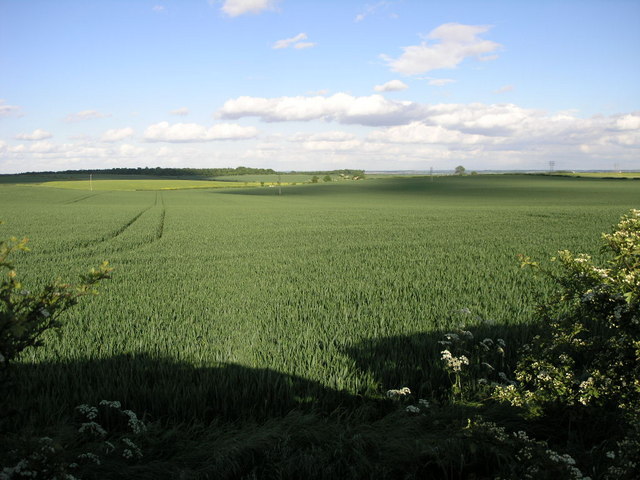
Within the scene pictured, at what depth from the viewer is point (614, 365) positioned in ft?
12.6

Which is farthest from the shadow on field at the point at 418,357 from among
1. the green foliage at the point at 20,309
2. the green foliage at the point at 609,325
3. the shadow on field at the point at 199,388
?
the green foliage at the point at 20,309

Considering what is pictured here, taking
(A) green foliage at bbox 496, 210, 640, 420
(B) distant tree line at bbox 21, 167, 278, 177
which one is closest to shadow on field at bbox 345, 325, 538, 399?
(A) green foliage at bbox 496, 210, 640, 420

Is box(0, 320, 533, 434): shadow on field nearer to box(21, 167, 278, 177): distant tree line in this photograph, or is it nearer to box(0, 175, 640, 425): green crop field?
box(0, 175, 640, 425): green crop field

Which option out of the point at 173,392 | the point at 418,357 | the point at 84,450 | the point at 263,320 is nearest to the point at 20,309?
the point at 84,450

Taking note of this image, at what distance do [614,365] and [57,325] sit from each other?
4581 mm

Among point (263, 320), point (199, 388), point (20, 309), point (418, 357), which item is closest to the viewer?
point (20, 309)

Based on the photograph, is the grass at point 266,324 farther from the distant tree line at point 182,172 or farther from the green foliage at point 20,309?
the distant tree line at point 182,172

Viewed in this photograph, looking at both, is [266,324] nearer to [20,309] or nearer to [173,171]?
[20,309]

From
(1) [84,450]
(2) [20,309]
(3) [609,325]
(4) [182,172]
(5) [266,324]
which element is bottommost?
(1) [84,450]

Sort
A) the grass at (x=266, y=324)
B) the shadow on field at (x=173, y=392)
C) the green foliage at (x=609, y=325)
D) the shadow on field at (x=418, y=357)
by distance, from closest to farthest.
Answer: the green foliage at (x=609, y=325) → the shadow on field at (x=173, y=392) → the grass at (x=266, y=324) → the shadow on field at (x=418, y=357)

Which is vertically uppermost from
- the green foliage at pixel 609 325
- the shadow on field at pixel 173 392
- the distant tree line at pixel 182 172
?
the distant tree line at pixel 182 172

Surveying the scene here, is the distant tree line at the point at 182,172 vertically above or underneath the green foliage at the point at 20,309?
above

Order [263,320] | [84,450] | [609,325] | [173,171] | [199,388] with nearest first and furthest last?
1. [84,450]
2. [609,325]
3. [199,388]
4. [263,320]
5. [173,171]

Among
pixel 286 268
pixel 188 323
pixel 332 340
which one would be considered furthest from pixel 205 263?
pixel 332 340
